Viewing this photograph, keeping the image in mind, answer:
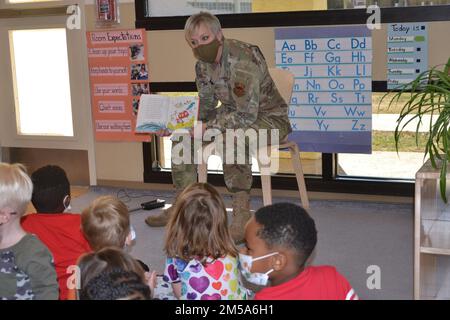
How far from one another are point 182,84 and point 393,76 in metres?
1.46

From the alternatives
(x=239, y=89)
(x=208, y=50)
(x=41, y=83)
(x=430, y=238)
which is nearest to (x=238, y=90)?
(x=239, y=89)

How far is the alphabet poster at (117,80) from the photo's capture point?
4.95 meters

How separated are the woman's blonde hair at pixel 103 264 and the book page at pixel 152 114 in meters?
2.23

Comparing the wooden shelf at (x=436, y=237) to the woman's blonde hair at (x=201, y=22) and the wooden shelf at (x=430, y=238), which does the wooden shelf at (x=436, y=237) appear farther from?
the woman's blonde hair at (x=201, y=22)

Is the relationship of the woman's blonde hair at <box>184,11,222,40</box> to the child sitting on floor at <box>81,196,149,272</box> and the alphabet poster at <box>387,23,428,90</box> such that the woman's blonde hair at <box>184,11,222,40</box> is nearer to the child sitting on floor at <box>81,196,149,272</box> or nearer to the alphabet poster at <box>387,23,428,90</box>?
the alphabet poster at <box>387,23,428,90</box>

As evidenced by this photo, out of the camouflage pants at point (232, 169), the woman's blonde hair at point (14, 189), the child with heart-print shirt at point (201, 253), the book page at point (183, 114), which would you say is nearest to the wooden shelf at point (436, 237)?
the child with heart-print shirt at point (201, 253)

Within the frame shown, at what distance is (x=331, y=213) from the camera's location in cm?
438

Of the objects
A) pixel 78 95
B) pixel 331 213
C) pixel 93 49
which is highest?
pixel 93 49

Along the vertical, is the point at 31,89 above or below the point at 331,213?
above

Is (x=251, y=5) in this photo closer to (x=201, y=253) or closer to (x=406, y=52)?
(x=406, y=52)
